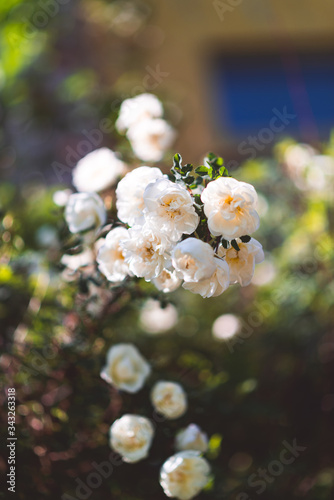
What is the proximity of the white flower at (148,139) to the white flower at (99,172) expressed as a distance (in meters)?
0.08

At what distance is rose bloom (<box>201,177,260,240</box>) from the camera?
750mm

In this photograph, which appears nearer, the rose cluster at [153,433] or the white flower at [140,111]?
the rose cluster at [153,433]

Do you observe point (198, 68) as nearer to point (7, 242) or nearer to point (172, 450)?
point (7, 242)

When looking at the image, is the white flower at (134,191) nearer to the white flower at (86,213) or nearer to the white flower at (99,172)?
the white flower at (86,213)

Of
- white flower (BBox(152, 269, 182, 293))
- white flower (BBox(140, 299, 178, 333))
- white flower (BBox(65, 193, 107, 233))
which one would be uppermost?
white flower (BBox(65, 193, 107, 233))

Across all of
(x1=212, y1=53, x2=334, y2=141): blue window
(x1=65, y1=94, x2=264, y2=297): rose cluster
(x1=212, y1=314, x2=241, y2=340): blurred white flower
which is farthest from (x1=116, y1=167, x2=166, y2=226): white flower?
(x1=212, y1=53, x2=334, y2=141): blue window

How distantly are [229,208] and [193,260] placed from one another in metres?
0.10

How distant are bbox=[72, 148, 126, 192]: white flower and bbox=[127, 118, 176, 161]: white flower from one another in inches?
3.0

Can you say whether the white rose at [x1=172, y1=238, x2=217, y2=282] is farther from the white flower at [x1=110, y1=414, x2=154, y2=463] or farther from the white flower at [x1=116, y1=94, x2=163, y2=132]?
the white flower at [x1=116, y1=94, x2=163, y2=132]

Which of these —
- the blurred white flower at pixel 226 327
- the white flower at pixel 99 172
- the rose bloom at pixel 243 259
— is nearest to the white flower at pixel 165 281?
the rose bloom at pixel 243 259

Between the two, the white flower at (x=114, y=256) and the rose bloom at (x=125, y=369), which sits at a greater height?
the white flower at (x=114, y=256)

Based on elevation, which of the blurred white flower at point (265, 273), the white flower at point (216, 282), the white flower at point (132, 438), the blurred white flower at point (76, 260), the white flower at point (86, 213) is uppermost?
the white flower at point (86, 213)

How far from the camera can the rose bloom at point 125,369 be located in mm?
1086

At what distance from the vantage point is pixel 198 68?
4.42 m
